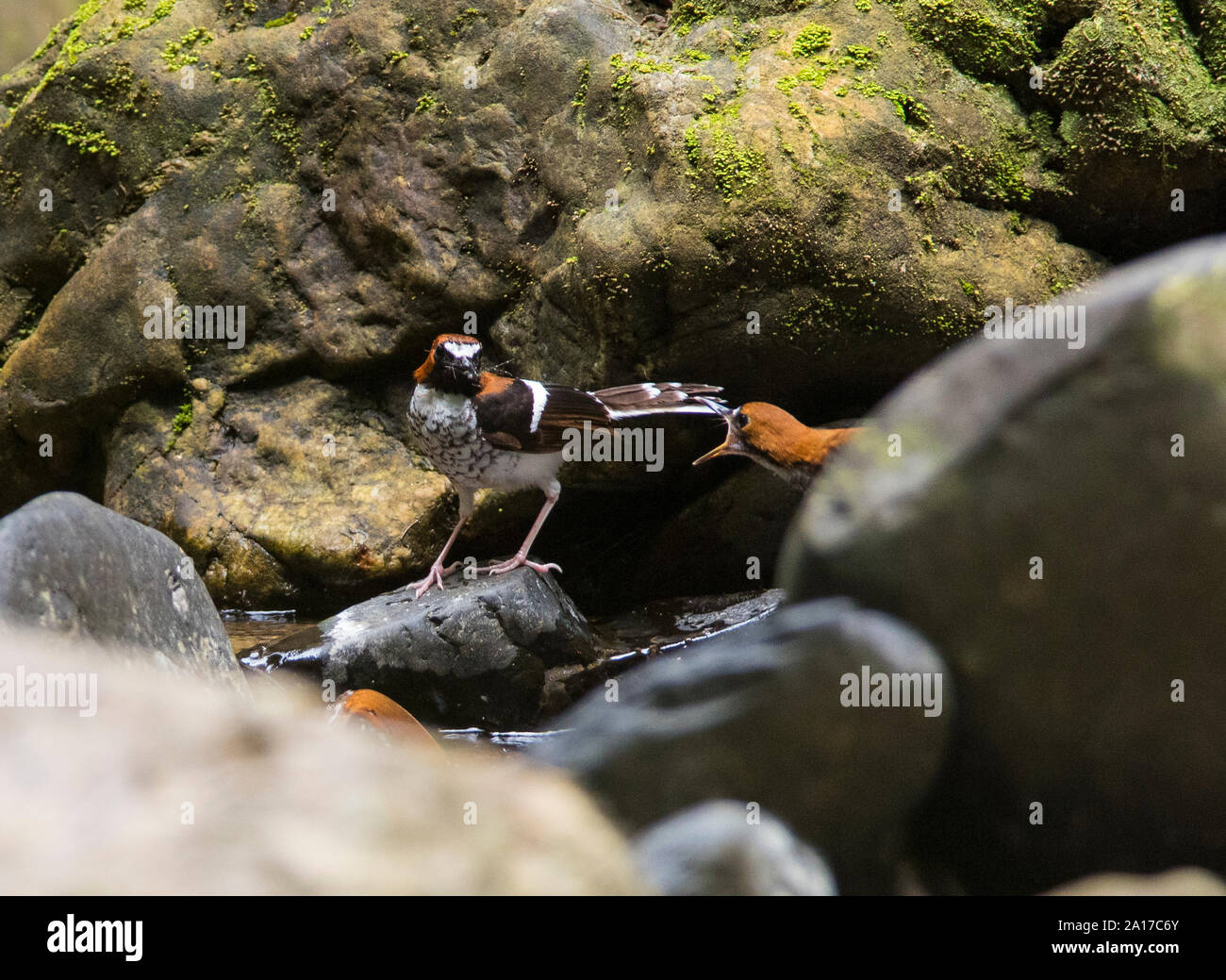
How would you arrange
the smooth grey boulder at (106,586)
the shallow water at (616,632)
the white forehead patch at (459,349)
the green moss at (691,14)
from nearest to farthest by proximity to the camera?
the smooth grey boulder at (106,586), the shallow water at (616,632), the white forehead patch at (459,349), the green moss at (691,14)

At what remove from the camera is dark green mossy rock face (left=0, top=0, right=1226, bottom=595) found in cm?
555

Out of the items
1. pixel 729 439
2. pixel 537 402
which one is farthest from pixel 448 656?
pixel 729 439

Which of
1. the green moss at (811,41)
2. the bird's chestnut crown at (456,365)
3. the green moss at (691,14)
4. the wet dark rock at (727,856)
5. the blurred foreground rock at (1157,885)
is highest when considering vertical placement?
the green moss at (691,14)

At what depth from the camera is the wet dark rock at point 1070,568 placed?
1857 mm

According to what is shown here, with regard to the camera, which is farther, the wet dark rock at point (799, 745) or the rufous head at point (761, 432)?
the rufous head at point (761, 432)

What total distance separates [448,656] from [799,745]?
10.6ft

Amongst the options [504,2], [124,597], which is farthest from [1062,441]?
[504,2]

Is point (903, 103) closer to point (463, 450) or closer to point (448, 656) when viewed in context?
point (463, 450)

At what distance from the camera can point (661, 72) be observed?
5.81 m

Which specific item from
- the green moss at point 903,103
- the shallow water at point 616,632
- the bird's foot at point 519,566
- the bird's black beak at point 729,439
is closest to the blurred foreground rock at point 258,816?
the shallow water at point 616,632

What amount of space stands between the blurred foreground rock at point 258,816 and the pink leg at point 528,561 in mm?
3681

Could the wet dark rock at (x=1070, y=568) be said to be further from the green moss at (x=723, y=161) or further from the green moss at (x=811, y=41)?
the green moss at (x=811, y=41)

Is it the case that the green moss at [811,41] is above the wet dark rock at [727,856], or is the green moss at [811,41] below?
above
